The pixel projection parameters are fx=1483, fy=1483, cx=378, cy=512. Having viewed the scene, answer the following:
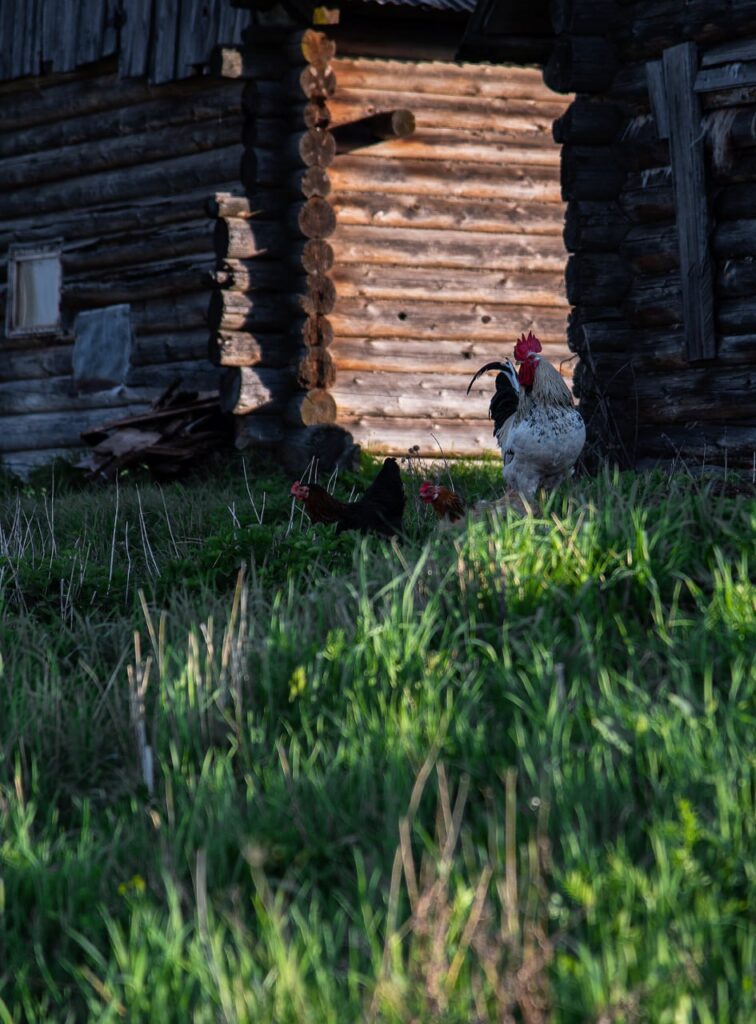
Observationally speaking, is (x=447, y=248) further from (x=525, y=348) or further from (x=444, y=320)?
(x=525, y=348)

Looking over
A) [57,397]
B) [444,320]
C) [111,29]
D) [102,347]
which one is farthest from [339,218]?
[57,397]

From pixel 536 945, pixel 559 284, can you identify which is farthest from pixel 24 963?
pixel 559 284

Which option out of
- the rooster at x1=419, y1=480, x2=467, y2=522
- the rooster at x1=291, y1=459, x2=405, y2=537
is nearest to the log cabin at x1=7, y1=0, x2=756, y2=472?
the rooster at x1=419, y1=480, x2=467, y2=522

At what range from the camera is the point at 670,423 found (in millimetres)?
9672

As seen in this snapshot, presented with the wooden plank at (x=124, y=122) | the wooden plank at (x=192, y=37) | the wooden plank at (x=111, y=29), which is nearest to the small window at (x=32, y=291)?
the wooden plank at (x=124, y=122)

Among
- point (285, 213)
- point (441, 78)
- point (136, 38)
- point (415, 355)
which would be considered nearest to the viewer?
point (285, 213)

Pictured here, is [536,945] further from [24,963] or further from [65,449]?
[65,449]

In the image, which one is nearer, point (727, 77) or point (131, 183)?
point (727, 77)

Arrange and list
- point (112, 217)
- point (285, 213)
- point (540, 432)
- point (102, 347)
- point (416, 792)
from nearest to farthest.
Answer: point (416, 792) < point (540, 432) < point (285, 213) < point (112, 217) < point (102, 347)

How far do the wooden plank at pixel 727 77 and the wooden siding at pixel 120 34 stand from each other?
196 inches

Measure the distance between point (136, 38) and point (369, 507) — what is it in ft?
26.2

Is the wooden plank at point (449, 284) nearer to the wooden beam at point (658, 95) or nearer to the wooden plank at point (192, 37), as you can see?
the wooden plank at point (192, 37)

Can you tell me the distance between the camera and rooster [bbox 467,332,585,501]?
7750mm

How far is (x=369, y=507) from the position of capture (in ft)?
25.7
